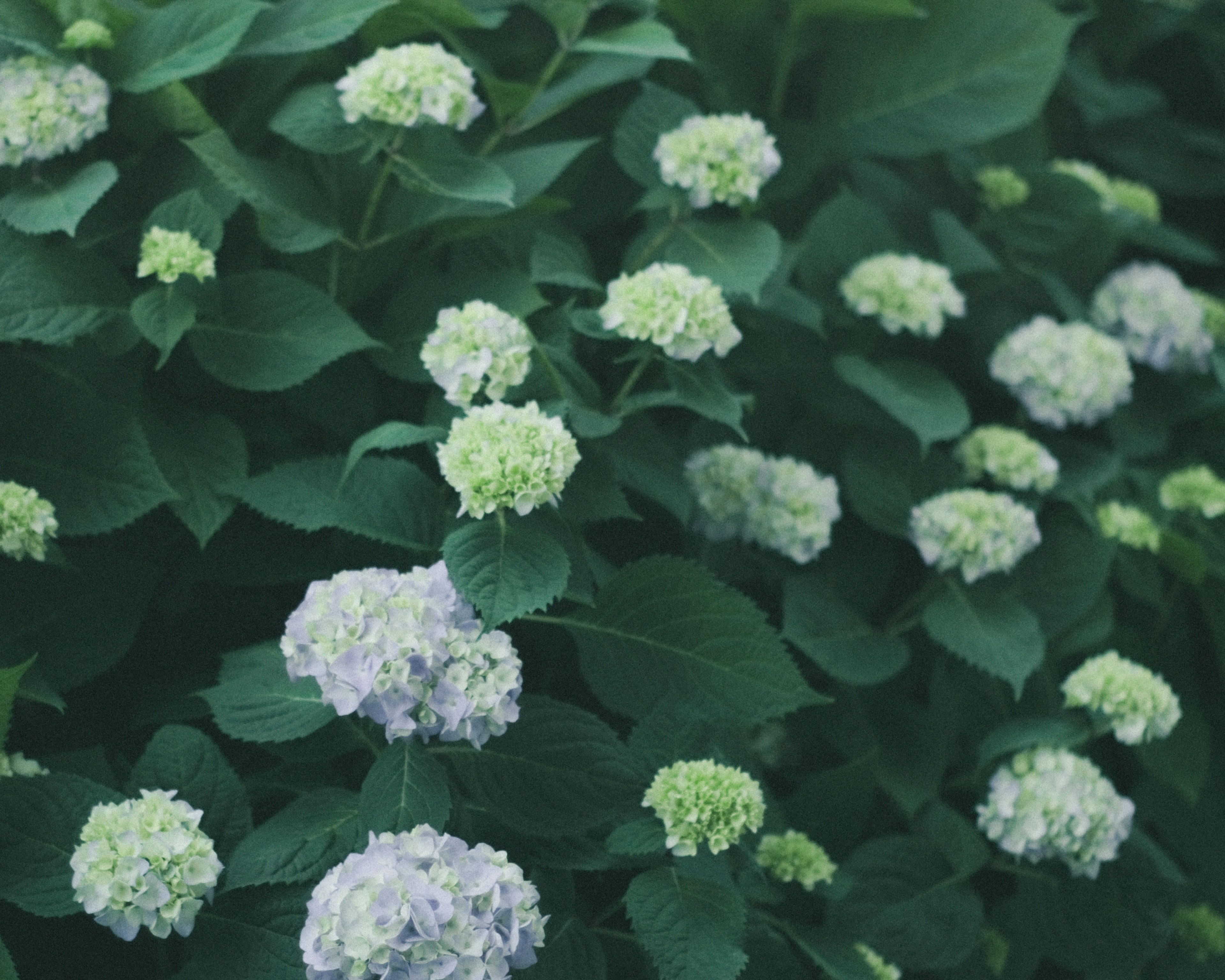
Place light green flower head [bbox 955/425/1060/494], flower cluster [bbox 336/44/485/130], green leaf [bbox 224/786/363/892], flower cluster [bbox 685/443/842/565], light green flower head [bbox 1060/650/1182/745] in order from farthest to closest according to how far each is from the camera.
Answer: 1. light green flower head [bbox 955/425/1060/494]
2. flower cluster [bbox 685/443/842/565]
3. light green flower head [bbox 1060/650/1182/745]
4. flower cluster [bbox 336/44/485/130]
5. green leaf [bbox 224/786/363/892]

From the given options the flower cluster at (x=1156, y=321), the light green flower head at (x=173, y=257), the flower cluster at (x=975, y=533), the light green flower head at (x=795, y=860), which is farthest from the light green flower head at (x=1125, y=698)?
the light green flower head at (x=173, y=257)

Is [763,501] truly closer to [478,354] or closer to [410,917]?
[478,354]

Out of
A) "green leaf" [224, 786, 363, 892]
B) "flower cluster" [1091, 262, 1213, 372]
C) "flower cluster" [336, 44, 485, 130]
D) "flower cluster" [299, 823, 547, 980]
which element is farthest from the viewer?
"flower cluster" [1091, 262, 1213, 372]

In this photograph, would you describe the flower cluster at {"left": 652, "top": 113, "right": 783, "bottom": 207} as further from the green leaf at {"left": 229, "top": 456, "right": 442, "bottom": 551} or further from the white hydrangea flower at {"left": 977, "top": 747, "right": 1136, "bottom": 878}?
the white hydrangea flower at {"left": 977, "top": 747, "right": 1136, "bottom": 878}

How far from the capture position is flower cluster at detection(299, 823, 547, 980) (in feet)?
3.04

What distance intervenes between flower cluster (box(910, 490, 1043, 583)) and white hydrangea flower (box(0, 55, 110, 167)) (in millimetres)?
1095

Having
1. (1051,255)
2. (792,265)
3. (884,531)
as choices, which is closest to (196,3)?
(792,265)

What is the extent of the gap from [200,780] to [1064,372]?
128cm

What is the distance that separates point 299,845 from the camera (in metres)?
1.05

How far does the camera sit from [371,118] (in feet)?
4.34

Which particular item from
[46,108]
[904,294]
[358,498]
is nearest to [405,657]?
[358,498]

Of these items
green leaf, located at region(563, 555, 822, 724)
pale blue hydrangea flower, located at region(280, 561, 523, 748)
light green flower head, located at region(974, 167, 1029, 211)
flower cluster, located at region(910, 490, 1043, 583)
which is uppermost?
pale blue hydrangea flower, located at region(280, 561, 523, 748)

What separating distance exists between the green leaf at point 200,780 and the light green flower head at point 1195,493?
1.32 metres

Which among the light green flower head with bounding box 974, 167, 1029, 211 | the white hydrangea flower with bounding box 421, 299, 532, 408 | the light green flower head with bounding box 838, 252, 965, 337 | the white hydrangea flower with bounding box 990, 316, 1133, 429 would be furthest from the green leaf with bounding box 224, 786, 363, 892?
the light green flower head with bounding box 974, 167, 1029, 211
